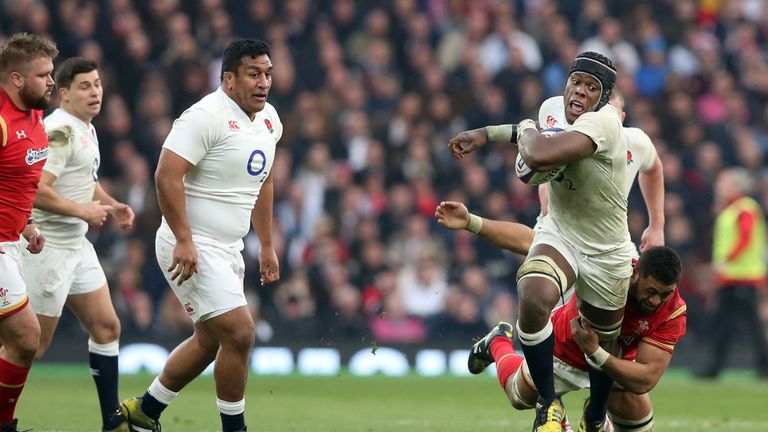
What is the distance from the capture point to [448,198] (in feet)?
55.2

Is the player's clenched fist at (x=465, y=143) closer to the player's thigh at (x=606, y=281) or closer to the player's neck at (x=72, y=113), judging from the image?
the player's thigh at (x=606, y=281)

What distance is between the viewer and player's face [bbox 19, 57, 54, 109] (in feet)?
26.0

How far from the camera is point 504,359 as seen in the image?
905 cm

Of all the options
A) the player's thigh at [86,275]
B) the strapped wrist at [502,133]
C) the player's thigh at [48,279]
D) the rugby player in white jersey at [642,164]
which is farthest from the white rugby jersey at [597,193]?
the player's thigh at [48,279]

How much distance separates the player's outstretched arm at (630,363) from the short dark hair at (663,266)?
529 mm

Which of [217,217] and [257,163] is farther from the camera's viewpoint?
[257,163]

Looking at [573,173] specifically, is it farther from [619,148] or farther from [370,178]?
[370,178]

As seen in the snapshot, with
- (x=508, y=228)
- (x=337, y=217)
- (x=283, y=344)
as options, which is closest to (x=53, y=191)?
(x=508, y=228)

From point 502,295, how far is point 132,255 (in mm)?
4612

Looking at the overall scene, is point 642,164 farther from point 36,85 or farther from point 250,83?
point 36,85

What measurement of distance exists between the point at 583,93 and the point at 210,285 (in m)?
2.56

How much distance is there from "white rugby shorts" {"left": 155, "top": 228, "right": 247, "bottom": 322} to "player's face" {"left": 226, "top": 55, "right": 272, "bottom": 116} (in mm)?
920

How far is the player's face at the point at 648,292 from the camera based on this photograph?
7879mm

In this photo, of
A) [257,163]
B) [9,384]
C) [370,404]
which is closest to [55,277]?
[9,384]
